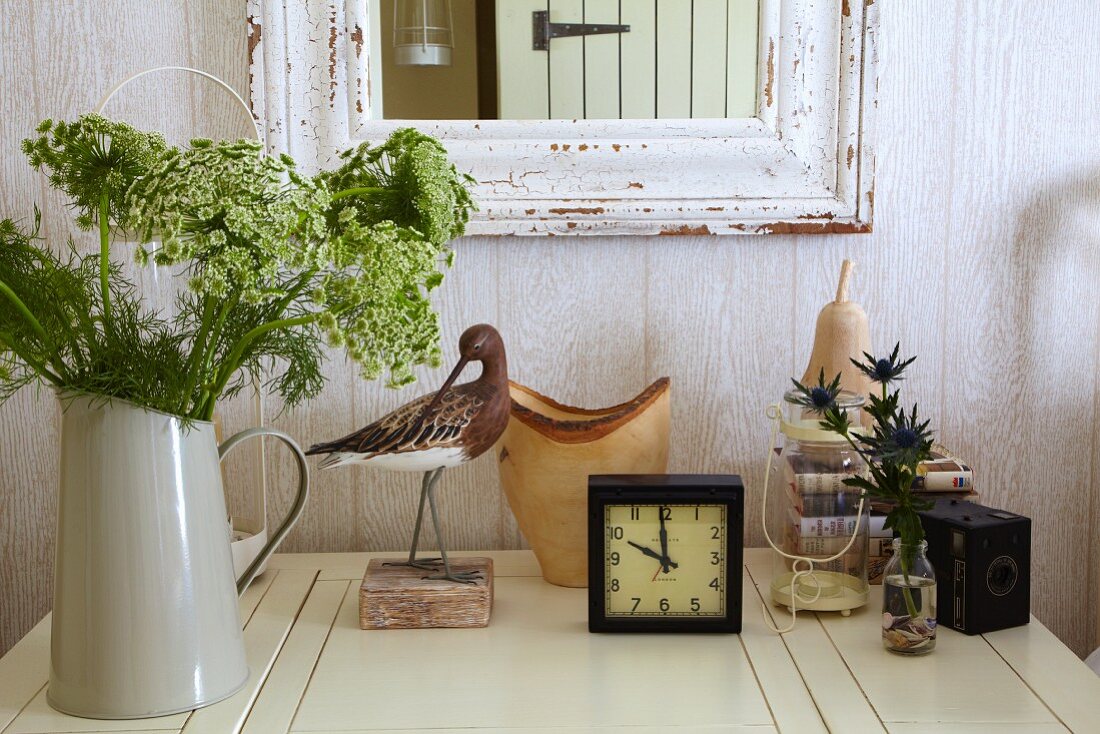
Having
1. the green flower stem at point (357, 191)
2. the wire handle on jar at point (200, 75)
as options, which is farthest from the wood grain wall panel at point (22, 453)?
the green flower stem at point (357, 191)

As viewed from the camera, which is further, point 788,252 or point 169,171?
point 788,252

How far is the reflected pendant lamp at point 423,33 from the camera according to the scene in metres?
1.16

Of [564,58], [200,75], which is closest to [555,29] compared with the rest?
[564,58]

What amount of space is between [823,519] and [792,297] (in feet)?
1.03

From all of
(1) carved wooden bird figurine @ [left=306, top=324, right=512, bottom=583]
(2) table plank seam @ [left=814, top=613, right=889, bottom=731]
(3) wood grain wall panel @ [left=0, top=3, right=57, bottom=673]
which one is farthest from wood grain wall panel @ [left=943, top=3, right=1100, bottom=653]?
(3) wood grain wall panel @ [left=0, top=3, right=57, bottom=673]

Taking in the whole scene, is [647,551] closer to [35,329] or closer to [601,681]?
[601,681]

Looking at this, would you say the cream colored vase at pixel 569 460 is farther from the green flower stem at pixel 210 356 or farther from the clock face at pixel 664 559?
the green flower stem at pixel 210 356

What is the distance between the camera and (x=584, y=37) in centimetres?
117

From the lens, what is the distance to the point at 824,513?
102 cm

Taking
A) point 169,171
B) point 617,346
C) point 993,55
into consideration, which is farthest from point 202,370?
point 993,55

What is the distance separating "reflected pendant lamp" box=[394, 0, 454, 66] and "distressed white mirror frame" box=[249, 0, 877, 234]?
0.09 feet

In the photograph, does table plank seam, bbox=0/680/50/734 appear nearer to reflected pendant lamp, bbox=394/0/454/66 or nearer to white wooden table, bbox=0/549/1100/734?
white wooden table, bbox=0/549/1100/734

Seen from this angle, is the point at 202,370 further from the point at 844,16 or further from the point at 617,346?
the point at 844,16

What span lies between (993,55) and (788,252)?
12.7 inches
